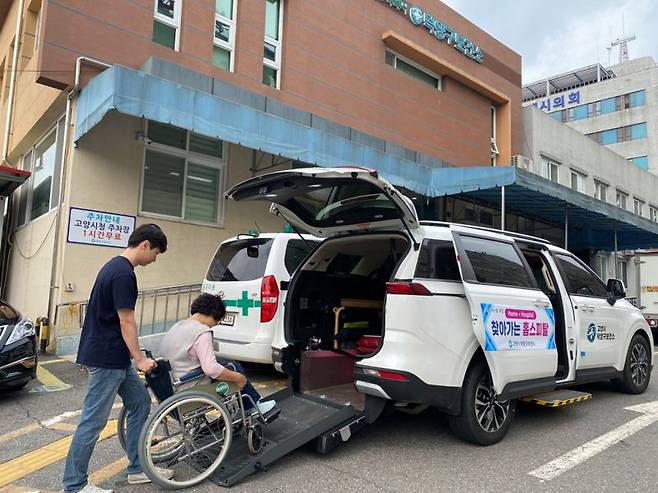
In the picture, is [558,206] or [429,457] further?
[558,206]

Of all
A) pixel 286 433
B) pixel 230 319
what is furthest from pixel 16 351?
pixel 286 433

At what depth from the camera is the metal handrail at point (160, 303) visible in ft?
32.0

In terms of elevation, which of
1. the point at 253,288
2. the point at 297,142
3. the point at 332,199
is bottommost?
the point at 253,288

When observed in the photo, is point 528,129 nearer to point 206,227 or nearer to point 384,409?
point 206,227

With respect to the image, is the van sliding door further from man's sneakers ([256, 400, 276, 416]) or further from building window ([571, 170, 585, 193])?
building window ([571, 170, 585, 193])

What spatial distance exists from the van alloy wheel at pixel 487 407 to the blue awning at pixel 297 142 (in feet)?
20.1

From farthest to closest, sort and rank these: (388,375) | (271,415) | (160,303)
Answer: (160,303), (271,415), (388,375)

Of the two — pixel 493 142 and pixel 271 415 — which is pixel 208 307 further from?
pixel 493 142

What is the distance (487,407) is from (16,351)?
5157mm

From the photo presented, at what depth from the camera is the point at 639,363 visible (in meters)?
6.55

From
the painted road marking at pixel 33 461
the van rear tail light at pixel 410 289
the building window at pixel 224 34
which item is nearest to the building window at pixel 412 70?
the building window at pixel 224 34

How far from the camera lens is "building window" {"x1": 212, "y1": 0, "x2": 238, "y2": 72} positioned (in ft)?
37.2

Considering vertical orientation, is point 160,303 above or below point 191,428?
→ above

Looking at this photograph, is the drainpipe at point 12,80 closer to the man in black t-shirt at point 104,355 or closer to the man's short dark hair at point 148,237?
the man's short dark hair at point 148,237
